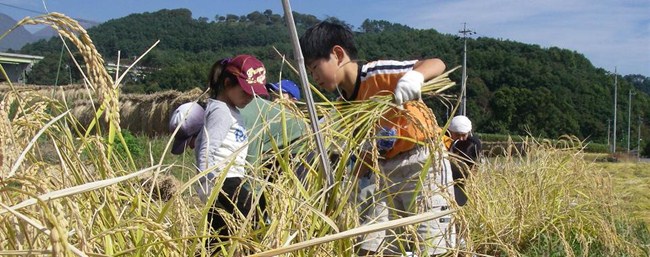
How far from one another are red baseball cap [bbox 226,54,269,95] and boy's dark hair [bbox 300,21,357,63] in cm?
28

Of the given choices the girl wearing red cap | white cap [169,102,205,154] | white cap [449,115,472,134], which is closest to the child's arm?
the girl wearing red cap

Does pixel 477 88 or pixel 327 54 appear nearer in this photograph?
pixel 327 54

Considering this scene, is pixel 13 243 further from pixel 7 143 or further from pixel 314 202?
pixel 314 202

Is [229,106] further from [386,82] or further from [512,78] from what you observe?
[512,78]

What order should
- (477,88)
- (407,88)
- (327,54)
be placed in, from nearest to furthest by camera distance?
(407,88), (327,54), (477,88)

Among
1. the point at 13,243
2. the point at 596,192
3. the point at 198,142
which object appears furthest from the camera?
the point at 596,192

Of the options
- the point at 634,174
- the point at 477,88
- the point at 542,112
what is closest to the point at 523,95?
the point at 542,112

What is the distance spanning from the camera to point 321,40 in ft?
6.93

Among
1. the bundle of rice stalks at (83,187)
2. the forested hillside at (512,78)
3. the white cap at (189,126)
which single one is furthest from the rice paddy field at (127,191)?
the forested hillside at (512,78)

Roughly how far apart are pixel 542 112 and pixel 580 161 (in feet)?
132

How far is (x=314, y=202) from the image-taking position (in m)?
1.21

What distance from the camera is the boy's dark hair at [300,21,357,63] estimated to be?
2.10m

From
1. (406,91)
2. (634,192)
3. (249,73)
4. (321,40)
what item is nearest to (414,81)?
(406,91)

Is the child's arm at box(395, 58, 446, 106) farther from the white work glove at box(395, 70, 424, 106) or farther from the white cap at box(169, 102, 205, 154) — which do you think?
the white cap at box(169, 102, 205, 154)
